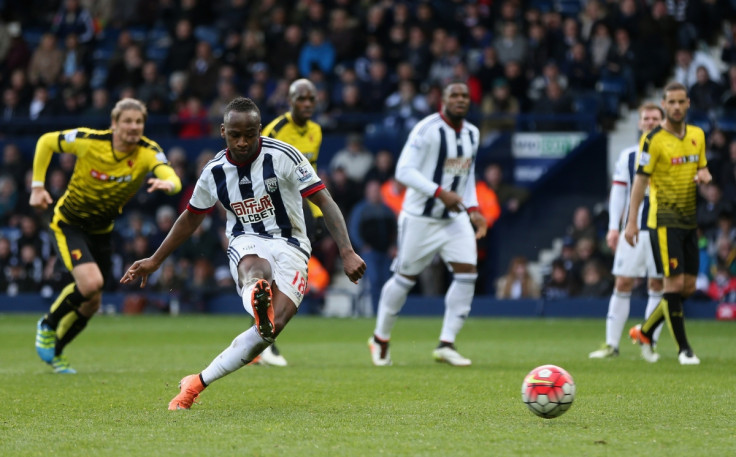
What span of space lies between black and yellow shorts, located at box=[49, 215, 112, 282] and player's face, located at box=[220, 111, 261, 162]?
11.9 feet

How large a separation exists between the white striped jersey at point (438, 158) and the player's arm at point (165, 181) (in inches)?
89.5

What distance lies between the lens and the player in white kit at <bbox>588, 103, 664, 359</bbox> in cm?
1204

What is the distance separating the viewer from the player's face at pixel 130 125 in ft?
34.2

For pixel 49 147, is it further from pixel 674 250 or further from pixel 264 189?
pixel 674 250

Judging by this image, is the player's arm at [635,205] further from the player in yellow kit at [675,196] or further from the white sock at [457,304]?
the white sock at [457,304]

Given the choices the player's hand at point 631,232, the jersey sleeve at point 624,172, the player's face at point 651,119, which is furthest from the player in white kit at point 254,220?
the player's face at point 651,119

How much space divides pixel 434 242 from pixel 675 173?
2340 mm

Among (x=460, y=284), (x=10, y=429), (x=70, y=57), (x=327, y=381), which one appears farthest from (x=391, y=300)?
(x=70, y=57)

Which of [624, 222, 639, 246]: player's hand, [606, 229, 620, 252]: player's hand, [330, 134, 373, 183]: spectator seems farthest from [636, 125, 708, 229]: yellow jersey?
[330, 134, 373, 183]: spectator

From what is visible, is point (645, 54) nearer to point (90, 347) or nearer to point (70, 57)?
point (90, 347)

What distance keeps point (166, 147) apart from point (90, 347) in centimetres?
960

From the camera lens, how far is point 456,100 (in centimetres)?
1128

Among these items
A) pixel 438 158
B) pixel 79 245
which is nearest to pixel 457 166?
pixel 438 158

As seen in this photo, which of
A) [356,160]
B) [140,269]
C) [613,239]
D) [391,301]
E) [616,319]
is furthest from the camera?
[356,160]
